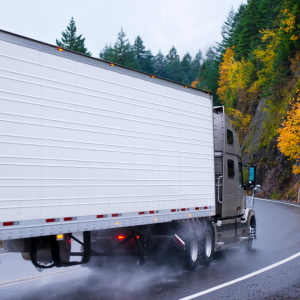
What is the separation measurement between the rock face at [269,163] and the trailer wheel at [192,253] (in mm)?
26452

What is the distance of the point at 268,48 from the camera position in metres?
51.5

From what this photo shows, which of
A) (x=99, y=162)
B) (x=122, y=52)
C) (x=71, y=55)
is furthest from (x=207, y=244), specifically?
(x=122, y=52)

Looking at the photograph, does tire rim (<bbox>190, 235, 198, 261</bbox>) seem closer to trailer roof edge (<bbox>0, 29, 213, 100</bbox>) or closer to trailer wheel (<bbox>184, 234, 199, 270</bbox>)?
trailer wheel (<bbox>184, 234, 199, 270</bbox>)

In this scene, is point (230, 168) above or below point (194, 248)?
above

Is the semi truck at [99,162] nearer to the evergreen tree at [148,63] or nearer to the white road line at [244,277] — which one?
the white road line at [244,277]

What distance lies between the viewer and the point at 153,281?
Result: 8.27 metres

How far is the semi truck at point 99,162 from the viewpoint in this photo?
5611 mm

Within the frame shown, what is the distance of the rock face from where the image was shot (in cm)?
3599

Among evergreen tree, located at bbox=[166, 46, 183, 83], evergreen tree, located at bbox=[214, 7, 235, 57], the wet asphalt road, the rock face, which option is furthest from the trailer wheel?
evergreen tree, located at bbox=[166, 46, 183, 83]

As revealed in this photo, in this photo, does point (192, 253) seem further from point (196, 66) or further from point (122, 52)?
point (196, 66)

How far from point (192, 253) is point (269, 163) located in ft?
108

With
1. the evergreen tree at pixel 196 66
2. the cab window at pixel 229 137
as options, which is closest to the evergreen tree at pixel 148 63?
the evergreen tree at pixel 196 66

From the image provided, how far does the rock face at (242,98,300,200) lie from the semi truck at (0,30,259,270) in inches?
1064

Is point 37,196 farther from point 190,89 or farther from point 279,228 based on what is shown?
point 279,228
